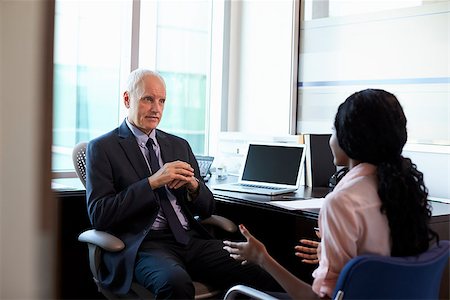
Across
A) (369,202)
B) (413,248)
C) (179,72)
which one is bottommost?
(413,248)

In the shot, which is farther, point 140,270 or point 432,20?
point 432,20

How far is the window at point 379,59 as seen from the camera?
2.90m

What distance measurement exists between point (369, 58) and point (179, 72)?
1393 mm

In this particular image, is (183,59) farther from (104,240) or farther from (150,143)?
(104,240)

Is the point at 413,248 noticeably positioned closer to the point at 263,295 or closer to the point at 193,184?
the point at 263,295

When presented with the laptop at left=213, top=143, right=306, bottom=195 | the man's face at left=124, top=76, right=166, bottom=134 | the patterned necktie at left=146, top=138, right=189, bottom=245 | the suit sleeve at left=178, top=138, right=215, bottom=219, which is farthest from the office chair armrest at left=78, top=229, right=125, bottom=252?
the laptop at left=213, top=143, right=306, bottom=195

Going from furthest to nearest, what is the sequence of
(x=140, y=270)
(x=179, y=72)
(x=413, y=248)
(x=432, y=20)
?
(x=179, y=72), (x=432, y=20), (x=140, y=270), (x=413, y=248)

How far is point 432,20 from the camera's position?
2.92 meters

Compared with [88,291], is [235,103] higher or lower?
higher

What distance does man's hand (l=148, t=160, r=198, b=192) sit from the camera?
2.24 metres

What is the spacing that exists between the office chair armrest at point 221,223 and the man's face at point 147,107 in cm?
49

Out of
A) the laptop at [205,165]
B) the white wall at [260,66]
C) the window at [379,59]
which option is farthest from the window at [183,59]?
the window at [379,59]

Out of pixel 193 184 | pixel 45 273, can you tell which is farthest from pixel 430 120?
pixel 45 273

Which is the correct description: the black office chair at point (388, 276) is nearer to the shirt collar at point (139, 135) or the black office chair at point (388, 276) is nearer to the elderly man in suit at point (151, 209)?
the elderly man in suit at point (151, 209)
